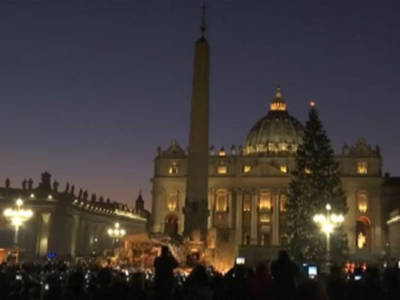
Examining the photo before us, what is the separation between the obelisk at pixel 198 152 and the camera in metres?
40.4

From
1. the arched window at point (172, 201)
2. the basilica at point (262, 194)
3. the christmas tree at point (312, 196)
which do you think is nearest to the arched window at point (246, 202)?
the basilica at point (262, 194)

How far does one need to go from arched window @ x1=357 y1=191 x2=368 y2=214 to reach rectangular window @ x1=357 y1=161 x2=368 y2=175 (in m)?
3.52

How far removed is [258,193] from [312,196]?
1895 inches

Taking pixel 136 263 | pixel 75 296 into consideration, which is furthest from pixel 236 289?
pixel 136 263

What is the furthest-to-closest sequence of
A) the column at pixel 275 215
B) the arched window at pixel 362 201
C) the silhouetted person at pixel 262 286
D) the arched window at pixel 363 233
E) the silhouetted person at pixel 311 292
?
the column at pixel 275 215
the arched window at pixel 362 201
the arched window at pixel 363 233
the silhouetted person at pixel 262 286
the silhouetted person at pixel 311 292

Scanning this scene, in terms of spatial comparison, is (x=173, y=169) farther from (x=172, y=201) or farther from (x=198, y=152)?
(x=198, y=152)

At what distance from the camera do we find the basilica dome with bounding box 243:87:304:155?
399ft

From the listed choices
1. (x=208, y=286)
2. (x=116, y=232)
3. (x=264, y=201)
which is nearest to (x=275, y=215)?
(x=264, y=201)

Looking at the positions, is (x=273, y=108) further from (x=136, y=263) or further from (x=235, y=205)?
(x=136, y=263)

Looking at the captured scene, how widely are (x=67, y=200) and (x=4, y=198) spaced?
7122 mm

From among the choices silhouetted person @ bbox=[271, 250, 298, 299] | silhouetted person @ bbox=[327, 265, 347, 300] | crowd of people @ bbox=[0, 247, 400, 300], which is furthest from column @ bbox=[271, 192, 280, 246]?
silhouetted person @ bbox=[271, 250, 298, 299]

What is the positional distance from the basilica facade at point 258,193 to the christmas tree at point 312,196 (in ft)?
136

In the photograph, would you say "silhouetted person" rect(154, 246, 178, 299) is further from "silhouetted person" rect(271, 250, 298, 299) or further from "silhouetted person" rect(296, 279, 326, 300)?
"silhouetted person" rect(296, 279, 326, 300)

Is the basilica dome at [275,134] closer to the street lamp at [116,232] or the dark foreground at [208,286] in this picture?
the street lamp at [116,232]
